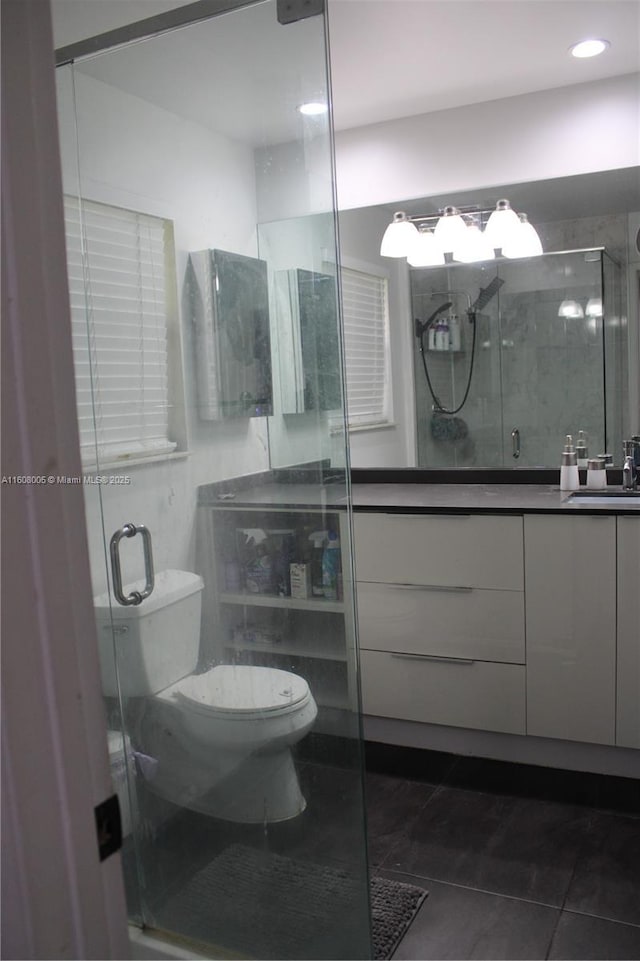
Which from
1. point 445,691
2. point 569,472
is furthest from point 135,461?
point 569,472

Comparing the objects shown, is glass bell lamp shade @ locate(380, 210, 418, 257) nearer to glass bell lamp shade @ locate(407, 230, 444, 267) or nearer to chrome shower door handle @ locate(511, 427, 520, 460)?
glass bell lamp shade @ locate(407, 230, 444, 267)

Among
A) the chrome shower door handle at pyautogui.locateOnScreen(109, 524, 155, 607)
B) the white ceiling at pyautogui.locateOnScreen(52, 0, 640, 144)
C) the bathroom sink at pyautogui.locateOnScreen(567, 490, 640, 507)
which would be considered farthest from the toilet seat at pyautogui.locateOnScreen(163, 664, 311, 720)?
the bathroom sink at pyautogui.locateOnScreen(567, 490, 640, 507)

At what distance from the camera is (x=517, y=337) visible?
3.04 metres

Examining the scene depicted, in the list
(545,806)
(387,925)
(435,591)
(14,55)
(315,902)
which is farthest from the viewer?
(435,591)

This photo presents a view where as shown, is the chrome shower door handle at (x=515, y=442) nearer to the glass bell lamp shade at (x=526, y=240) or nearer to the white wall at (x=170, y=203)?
the glass bell lamp shade at (x=526, y=240)

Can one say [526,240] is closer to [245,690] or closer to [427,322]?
[427,322]

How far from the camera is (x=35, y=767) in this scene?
67cm

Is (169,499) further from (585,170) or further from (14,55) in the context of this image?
(585,170)

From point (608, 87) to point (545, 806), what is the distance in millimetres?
2417

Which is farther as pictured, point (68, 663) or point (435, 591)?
point (435, 591)

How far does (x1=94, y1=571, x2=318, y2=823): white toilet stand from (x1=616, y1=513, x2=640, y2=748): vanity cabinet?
1.26 metres

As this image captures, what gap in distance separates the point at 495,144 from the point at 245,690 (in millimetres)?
2307

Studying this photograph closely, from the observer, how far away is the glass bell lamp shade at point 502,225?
300 centimetres

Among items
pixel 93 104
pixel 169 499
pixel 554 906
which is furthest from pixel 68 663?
pixel 554 906
